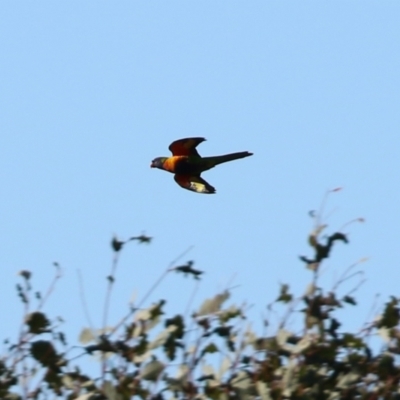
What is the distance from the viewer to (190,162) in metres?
15.1

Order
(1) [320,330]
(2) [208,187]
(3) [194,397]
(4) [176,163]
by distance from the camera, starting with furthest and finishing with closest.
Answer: (4) [176,163], (2) [208,187], (1) [320,330], (3) [194,397]

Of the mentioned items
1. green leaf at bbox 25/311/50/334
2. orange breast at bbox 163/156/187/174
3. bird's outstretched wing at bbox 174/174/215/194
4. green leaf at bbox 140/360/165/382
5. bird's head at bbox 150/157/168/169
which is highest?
bird's head at bbox 150/157/168/169

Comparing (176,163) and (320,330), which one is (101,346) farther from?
(176,163)

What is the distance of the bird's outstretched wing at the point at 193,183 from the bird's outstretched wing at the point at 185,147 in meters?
0.37

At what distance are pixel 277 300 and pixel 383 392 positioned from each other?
0.81 metres

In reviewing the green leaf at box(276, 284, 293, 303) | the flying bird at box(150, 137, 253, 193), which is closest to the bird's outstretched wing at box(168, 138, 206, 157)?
the flying bird at box(150, 137, 253, 193)

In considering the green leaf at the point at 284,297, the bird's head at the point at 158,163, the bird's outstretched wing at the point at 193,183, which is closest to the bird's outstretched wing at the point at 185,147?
the bird's outstretched wing at the point at 193,183

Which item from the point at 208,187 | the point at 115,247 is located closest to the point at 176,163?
the point at 208,187

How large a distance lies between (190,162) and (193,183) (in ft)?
1.59

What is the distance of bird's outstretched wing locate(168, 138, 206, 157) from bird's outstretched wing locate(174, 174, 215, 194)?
1.21ft

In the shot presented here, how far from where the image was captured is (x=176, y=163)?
15.2 metres

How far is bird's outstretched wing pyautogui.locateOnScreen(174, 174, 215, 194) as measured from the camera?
14.4 m

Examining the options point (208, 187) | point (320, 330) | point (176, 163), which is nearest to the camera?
point (320, 330)

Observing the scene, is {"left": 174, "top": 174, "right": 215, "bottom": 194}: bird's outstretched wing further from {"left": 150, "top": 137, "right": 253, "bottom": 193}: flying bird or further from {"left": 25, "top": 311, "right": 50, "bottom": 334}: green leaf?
{"left": 25, "top": 311, "right": 50, "bottom": 334}: green leaf
